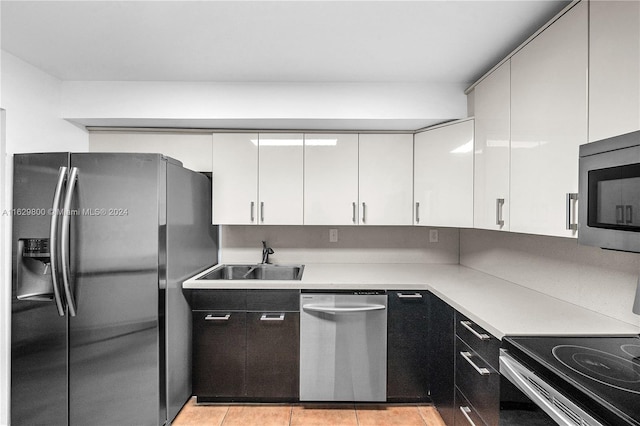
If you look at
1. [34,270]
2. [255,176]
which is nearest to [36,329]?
[34,270]

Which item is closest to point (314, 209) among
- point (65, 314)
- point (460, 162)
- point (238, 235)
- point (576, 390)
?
point (238, 235)

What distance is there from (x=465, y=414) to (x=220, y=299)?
63.0 inches

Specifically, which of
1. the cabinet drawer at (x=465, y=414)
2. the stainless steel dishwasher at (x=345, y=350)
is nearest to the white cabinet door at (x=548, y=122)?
the cabinet drawer at (x=465, y=414)

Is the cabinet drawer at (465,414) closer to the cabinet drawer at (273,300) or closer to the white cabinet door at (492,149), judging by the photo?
the white cabinet door at (492,149)

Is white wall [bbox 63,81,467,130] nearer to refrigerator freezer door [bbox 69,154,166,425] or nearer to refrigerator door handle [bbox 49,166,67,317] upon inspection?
refrigerator freezer door [bbox 69,154,166,425]

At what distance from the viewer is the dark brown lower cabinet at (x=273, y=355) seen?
2279mm

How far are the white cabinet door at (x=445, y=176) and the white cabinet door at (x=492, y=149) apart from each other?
3.1 inches

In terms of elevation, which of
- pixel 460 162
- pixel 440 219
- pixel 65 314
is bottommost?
pixel 65 314

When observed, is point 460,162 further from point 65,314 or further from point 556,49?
point 65,314

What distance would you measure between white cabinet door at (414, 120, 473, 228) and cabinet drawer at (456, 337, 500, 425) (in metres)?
0.91

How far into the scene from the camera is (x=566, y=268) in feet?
5.95

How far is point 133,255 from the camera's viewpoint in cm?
191

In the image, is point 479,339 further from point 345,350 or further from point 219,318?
point 219,318

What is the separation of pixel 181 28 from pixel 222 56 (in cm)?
32
